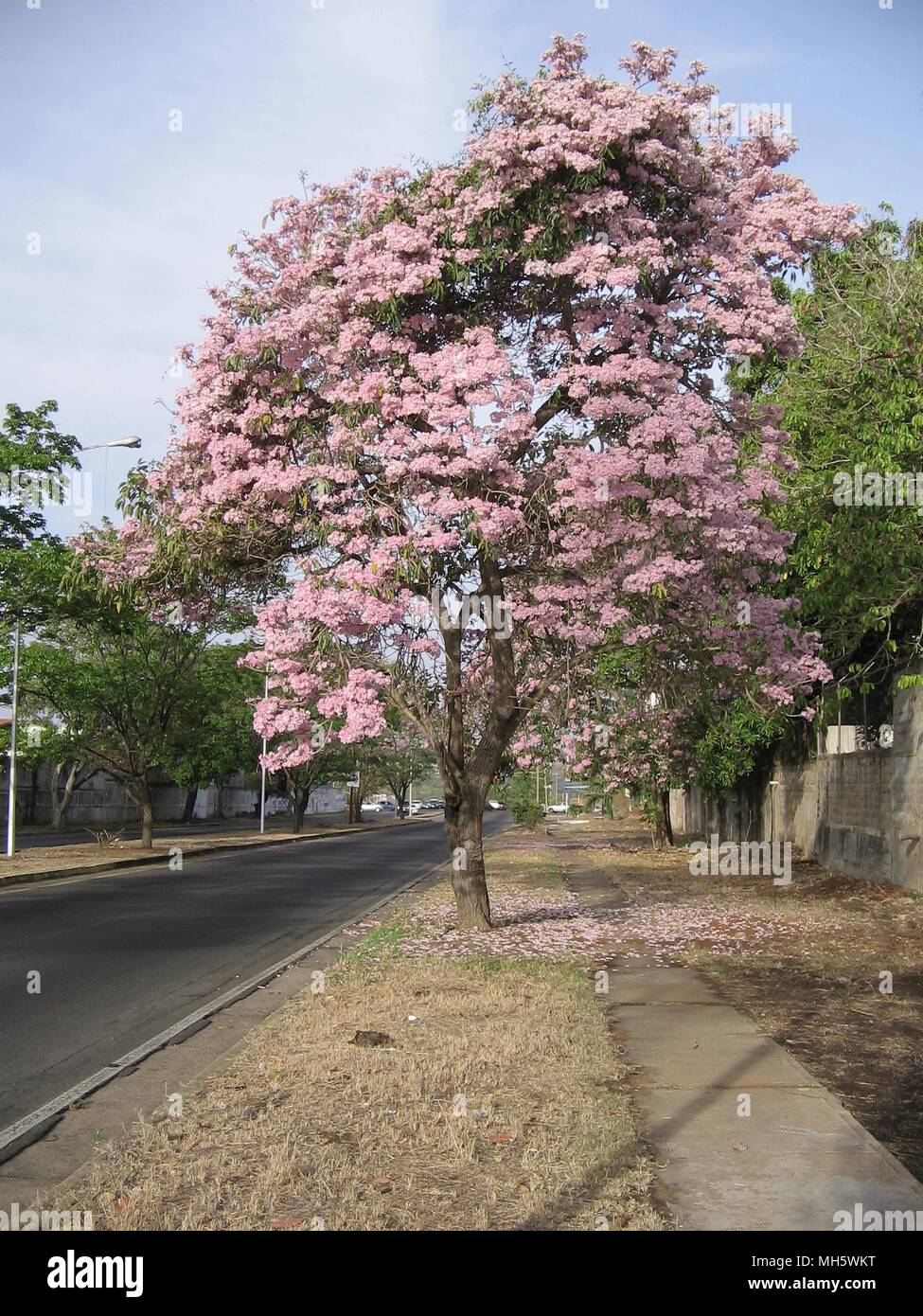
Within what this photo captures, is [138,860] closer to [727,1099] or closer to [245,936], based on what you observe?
[245,936]

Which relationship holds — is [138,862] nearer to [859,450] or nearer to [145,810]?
[145,810]

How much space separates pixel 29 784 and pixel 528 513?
44.0m

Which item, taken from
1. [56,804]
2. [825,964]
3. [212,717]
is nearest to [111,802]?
[56,804]

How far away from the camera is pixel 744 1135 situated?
5980mm

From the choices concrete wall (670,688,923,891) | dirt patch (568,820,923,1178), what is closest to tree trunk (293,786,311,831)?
concrete wall (670,688,923,891)

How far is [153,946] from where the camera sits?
13.6 metres

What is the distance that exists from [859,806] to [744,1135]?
14.2 m

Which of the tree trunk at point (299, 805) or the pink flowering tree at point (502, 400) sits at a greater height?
the pink flowering tree at point (502, 400)

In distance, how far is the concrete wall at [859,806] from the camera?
16.5 metres

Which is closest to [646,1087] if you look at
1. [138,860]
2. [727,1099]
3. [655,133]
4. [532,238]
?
[727,1099]

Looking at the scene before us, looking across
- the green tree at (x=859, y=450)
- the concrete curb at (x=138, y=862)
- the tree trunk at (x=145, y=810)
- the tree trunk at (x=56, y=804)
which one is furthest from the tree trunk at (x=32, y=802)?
the green tree at (x=859, y=450)

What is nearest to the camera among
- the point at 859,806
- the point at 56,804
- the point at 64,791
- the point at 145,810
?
the point at 859,806

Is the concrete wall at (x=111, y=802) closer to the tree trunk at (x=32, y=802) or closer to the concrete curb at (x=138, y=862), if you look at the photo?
the tree trunk at (x=32, y=802)

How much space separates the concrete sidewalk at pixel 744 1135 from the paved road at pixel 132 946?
3.58m
